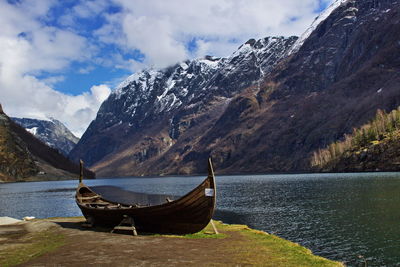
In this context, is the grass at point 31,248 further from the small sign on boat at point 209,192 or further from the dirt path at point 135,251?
the small sign on boat at point 209,192

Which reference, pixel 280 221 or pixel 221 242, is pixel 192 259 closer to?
pixel 221 242

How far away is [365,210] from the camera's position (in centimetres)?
5931

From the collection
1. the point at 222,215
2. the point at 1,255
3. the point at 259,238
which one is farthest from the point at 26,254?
the point at 222,215

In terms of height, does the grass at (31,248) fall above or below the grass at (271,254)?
above

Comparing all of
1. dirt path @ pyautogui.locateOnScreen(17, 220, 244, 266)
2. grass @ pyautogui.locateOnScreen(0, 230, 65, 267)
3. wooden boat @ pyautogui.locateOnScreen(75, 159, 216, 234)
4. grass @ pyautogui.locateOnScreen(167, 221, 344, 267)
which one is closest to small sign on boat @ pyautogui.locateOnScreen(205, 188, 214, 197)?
wooden boat @ pyautogui.locateOnScreen(75, 159, 216, 234)

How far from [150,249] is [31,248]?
948cm

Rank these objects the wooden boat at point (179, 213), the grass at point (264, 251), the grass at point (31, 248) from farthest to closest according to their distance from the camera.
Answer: the wooden boat at point (179, 213) → the grass at point (31, 248) → the grass at point (264, 251)

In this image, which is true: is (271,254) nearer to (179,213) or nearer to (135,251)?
(135,251)

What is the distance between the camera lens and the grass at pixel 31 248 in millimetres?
25078

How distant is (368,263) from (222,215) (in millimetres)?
37751

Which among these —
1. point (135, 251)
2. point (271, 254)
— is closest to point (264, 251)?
point (271, 254)

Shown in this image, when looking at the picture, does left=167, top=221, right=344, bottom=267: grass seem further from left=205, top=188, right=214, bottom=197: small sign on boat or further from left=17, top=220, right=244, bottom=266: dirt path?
left=205, top=188, right=214, bottom=197: small sign on boat

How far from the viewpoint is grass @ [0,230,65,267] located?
82.3ft

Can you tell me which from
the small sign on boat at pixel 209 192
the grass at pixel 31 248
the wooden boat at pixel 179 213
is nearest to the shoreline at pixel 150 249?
the grass at pixel 31 248
